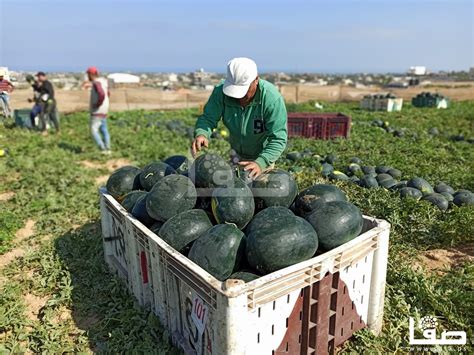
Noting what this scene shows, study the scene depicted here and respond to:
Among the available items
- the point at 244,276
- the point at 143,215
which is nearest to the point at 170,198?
the point at 143,215

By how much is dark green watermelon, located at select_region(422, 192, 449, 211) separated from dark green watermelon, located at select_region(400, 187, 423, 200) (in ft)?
0.33

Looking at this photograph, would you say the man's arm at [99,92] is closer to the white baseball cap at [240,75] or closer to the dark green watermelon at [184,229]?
the white baseball cap at [240,75]

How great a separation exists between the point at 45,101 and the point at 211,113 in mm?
10736

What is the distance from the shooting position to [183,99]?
78.8 feet

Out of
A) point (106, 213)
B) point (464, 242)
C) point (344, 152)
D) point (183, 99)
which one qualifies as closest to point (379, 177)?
point (464, 242)

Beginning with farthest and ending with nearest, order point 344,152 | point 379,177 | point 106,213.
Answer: point 344,152, point 379,177, point 106,213

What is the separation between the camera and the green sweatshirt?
3.70 m

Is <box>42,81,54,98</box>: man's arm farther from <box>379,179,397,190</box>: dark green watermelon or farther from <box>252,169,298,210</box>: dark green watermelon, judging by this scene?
<box>252,169,298,210</box>: dark green watermelon

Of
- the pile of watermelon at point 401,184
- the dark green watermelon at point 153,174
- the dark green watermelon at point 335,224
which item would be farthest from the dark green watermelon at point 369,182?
the dark green watermelon at point 153,174

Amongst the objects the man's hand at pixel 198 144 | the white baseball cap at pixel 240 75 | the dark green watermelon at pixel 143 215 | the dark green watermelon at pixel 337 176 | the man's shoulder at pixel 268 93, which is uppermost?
the white baseball cap at pixel 240 75

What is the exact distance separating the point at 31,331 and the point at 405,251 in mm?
4001

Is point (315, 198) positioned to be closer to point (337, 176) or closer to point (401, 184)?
point (401, 184)

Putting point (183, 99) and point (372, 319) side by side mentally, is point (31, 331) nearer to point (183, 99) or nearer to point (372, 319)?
point (372, 319)

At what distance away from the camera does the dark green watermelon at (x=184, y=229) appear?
2844 mm
